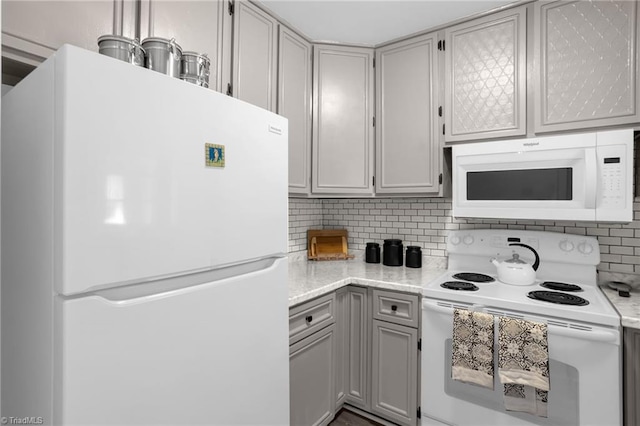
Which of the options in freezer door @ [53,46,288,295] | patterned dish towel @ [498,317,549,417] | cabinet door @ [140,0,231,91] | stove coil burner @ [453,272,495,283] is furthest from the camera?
stove coil burner @ [453,272,495,283]

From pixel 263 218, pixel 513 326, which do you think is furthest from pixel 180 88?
pixel 513 326

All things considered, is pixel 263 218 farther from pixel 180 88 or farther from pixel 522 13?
pixel 522 13

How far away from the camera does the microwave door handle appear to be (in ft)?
5.24

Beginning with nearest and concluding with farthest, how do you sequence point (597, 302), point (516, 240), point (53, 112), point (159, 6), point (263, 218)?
point (53, 112) → point (263, 218) → point (159, 6) → point (597, 302) → point (516, 240)

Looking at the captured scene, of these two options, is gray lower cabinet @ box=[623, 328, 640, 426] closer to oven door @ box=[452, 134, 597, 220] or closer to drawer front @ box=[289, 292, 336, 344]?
oven door @ box=[452, 134, 597, 220]

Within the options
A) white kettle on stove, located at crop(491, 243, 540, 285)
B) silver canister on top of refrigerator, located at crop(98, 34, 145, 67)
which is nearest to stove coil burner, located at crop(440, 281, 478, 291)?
white kettle on stove, located at crop(491, 243, 540, 285)

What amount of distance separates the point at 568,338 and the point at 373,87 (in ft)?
5.96

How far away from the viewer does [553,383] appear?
59.2 inches

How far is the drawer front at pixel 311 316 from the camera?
5.33 feet

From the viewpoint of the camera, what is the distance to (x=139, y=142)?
829 mm

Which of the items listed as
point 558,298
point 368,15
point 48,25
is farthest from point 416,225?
point 48,25

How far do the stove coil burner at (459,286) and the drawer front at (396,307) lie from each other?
171mm

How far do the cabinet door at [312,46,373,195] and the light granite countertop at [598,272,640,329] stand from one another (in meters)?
1.41

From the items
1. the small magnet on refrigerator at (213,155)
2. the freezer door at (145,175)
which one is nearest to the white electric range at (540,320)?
the freezer door at (145,175)
